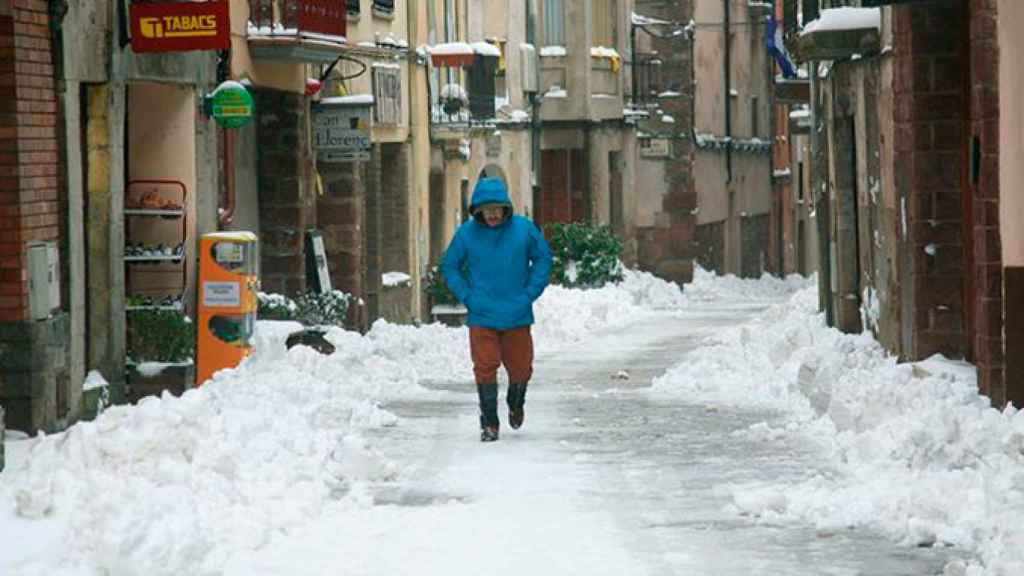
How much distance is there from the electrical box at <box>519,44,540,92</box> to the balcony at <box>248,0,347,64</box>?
59.9 feet

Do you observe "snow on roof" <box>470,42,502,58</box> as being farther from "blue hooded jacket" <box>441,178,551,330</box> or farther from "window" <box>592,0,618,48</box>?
"blue hooded jacket" <box>441,178,551,330</box>

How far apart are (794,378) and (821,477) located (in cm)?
712

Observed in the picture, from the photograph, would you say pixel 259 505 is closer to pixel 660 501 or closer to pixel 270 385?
pixel 660 501

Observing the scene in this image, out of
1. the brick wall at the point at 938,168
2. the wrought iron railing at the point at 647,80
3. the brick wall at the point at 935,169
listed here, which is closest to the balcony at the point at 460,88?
the wrought iron railing at the point at 647,80

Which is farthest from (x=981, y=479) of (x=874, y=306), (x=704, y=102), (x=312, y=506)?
(x=704, y=102)

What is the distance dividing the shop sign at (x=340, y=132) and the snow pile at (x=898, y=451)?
9.32 m

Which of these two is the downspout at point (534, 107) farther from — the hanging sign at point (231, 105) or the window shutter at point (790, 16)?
the hanging sign at point (231, 105)

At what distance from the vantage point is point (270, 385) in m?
19.5

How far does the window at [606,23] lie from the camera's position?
50.8m

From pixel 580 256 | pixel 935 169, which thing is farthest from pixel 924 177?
pixel 580 256

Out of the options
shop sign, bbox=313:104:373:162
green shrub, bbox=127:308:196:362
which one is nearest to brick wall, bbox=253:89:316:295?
shop sign, bbox=313:104:373:162

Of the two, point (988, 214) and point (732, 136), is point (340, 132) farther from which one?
point (732, 136)

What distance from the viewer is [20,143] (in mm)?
17750

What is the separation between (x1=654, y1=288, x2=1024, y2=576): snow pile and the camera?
38.5ft
